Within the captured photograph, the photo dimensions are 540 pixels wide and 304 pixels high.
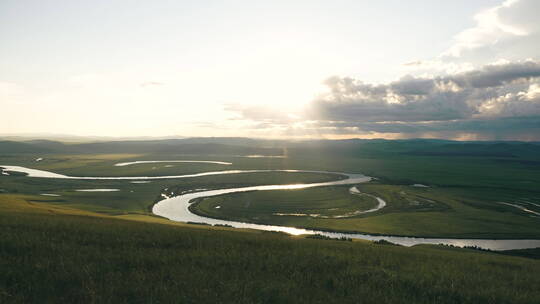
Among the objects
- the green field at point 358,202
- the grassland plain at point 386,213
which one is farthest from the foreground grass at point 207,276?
the green field at point 358,202

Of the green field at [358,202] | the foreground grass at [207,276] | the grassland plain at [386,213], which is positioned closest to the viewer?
the foreground grass at [207,276]

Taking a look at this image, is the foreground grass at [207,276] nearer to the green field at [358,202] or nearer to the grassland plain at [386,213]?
the grassland plain at [386,213]

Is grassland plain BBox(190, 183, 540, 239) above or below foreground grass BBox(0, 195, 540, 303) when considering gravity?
below

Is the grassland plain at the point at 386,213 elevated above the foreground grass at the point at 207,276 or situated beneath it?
situated beneath

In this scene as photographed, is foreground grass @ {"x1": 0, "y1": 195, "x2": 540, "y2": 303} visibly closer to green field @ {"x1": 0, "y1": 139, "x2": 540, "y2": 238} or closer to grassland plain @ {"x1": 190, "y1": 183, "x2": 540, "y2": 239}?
grassland plain @ {"x1": 190, "y1": 183, "x2": 540, "y2": 239}

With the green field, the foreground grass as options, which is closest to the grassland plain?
the green field

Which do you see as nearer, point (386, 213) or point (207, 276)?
point (207, 276)

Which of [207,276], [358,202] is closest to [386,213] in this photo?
[358,202]

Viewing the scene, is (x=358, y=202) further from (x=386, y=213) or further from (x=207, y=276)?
(x=207, y=276)
